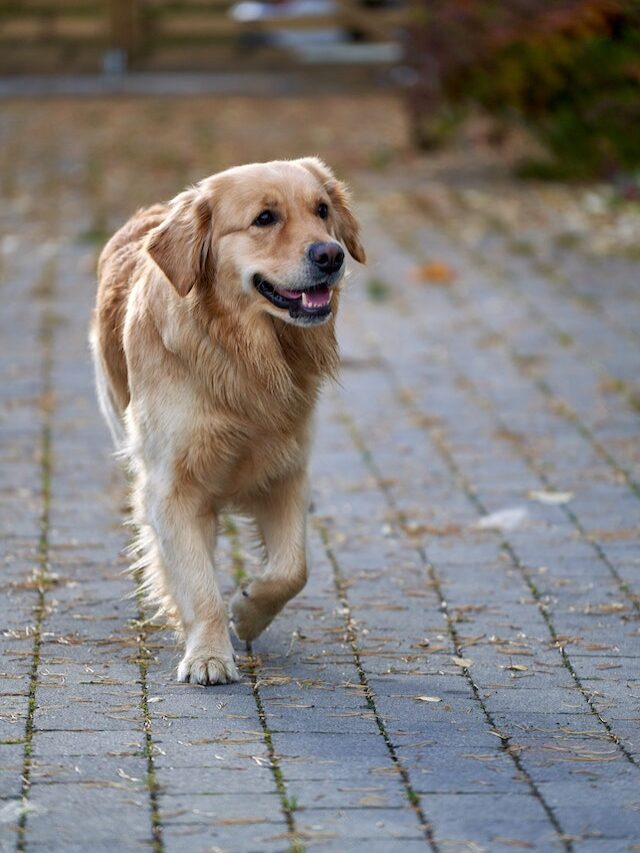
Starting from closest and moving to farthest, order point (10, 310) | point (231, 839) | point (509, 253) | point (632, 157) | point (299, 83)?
1. point (231, 839)
2. point (10, 310)
3. point (509, 253)
4. point (632, 157)
5. point (299, 83)

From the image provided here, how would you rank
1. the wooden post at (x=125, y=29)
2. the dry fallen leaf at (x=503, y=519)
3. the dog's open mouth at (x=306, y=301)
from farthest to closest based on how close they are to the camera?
1. the wooden post at (x=125, y=29)
2. the dry fallen leaf at (x=503, y=519)
3. the dog's open mouth at (x=306, y=301)

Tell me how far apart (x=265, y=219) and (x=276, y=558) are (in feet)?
3.42

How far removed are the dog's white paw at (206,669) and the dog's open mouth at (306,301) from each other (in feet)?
3.40

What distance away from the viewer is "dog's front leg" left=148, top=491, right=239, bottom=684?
438cm

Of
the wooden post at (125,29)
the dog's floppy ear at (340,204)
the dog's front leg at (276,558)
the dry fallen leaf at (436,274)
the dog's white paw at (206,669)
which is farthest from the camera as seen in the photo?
the wooden post at (125,29)

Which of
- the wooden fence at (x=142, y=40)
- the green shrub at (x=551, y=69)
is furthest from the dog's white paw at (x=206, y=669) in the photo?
the wooden fence at (x=142, y=40)

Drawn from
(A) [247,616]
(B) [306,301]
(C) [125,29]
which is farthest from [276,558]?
(C) [125,29]

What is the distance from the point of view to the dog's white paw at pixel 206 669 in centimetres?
436

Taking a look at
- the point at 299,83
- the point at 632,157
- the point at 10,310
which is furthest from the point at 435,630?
the point at 299,83

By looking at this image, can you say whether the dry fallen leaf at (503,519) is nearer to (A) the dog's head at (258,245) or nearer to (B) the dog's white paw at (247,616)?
(B) the dog's white paw at (247,616)

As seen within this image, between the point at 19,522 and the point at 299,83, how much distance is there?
51.1 feet

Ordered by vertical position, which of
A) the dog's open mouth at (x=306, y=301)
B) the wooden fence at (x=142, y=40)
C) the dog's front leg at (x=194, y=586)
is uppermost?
the dog's open mouth at (x=306, y=301)

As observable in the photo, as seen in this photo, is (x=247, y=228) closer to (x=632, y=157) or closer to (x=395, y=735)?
(x=395, y=735)

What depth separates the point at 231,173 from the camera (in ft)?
15.1
